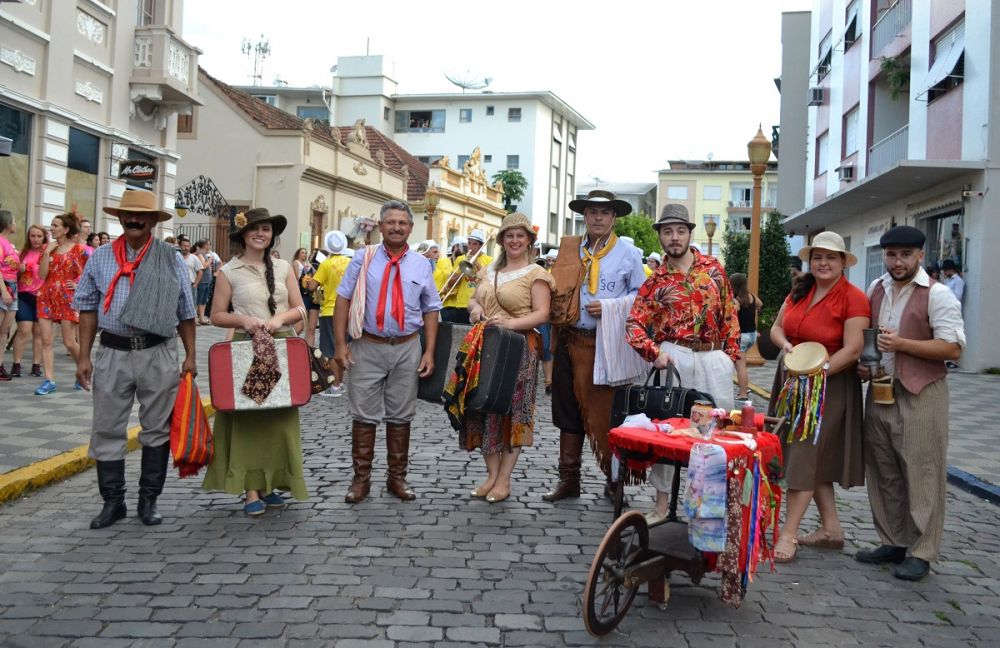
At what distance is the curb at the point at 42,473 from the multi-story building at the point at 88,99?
30.9 ft

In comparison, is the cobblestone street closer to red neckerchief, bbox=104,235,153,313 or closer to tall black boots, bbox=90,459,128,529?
tall black boots, bbox=90,459,128,529

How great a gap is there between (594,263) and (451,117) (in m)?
59.9

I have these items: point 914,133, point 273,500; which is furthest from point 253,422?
point 914,133

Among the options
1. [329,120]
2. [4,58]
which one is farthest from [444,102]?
[4,58]

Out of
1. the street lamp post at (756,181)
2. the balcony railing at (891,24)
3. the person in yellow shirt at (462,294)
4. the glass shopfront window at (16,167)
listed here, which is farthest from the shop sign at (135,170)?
Result: the balcony railing at (891,24)

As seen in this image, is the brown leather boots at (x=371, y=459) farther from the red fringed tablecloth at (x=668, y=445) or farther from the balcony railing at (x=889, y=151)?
the balcony railing at (x=889, y=151)

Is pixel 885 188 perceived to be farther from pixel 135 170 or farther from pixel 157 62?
pixel 135 170

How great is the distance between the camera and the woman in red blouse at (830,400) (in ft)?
17.8

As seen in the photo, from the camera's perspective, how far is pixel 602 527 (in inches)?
235

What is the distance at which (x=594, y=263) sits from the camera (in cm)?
650

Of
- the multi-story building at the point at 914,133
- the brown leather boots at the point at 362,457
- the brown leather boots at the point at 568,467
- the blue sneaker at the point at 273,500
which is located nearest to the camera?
the blue sneaker at the point at 273,500

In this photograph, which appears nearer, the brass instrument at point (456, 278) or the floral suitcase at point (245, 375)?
the floral suitcase at point (245, 375)

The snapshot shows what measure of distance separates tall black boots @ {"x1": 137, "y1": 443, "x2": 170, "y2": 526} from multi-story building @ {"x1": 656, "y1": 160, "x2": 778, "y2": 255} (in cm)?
7695

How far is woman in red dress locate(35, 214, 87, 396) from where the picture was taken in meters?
10.9
